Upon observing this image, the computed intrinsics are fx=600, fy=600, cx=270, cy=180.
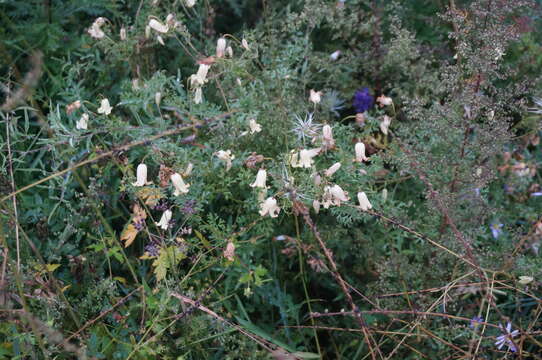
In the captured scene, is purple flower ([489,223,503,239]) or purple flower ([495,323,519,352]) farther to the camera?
purple flower ([489,223,503,239])

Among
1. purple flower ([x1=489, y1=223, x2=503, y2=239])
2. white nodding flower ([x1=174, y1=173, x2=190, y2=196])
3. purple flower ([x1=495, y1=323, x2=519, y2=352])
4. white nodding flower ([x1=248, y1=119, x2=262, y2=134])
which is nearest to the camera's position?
purple flower ([x1=495, y1=323, x2=519, y2=352])

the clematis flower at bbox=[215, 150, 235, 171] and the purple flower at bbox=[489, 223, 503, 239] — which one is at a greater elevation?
the clematis flower at bbox=[215, 150, 235, 171]

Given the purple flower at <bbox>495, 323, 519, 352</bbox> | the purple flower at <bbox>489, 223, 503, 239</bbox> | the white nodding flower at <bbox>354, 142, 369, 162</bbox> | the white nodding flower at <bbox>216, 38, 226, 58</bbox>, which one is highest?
the white nodding flower at <bbox>216, 38, 226, 58</bbox>

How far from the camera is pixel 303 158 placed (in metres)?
1.87

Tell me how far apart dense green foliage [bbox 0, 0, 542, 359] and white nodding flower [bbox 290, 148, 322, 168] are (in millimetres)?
48

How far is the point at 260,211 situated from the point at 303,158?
0.22m

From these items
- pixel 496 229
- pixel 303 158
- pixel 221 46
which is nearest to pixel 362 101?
pixel 496 229

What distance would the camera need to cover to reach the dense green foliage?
6.06 feet

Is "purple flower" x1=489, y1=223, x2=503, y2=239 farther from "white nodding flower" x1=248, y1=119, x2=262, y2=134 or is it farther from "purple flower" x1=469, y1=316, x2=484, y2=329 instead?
"white nodding flower" x1=248, y1=119, x2=262, y2=134

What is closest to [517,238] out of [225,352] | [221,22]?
[225,352]

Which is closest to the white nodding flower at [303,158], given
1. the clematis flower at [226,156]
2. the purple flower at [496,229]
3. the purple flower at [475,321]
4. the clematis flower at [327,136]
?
the clematis flower at [327,136]

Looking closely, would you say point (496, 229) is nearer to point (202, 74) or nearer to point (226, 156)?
point (226, 156)

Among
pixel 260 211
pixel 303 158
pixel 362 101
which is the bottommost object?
pixel 362 101

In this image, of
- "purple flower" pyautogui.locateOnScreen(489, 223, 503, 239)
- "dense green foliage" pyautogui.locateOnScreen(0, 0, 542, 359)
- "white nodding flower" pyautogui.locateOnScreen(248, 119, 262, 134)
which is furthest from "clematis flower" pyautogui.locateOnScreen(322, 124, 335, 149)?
"purple flower" pyautogui.locateOnScreen(489, 223, 503, 239)
